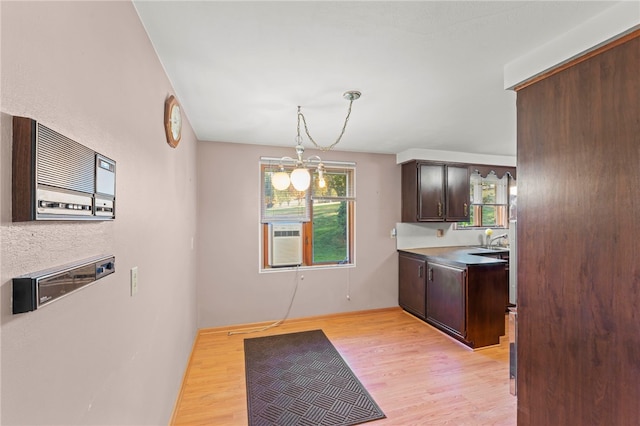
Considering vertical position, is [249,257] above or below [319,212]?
below

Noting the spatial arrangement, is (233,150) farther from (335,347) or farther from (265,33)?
(335,347)

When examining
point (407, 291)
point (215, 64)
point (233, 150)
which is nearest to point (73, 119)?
point (215, 64)

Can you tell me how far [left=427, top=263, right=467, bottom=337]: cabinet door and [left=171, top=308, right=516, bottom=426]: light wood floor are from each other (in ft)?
0.63

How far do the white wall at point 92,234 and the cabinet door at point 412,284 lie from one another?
3040 millimetres

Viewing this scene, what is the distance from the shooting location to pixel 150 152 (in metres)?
1.49

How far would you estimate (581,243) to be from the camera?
137 centimetres

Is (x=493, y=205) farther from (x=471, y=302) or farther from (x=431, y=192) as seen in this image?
(x=471, y=302)

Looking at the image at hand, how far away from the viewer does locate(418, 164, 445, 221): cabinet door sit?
4.00 meters

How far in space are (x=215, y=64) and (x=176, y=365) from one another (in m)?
2.15

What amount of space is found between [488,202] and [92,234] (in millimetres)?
5177

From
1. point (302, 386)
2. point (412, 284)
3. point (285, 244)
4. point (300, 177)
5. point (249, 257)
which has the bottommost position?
point (302, 386)

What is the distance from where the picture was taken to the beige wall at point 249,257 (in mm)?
3500

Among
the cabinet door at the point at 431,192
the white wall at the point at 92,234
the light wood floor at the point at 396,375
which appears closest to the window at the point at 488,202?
the cabinet door at the point at 431,192

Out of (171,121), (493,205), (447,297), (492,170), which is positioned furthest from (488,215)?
(171,121)
